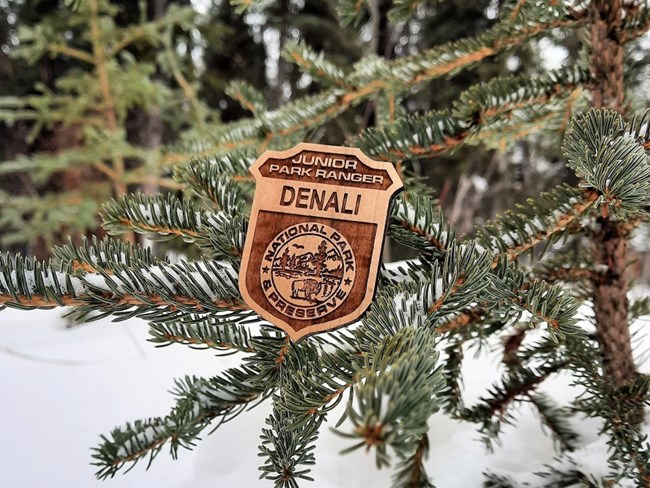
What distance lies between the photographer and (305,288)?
1.72ft

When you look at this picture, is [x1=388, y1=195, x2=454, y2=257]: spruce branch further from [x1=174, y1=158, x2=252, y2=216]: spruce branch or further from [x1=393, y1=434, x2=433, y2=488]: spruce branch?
[x1=393, y1=434, x2=433, y2=488]: spruce branch

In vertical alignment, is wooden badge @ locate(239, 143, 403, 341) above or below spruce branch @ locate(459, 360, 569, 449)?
above

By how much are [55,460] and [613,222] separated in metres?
1.26

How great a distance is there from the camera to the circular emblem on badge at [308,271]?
Result: 52 centimetres

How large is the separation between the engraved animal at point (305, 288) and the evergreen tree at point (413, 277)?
0.06 meters

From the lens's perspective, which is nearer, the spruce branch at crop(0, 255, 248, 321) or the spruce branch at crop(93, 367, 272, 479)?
the spruce branch at crop(0, 255, 248, 321)

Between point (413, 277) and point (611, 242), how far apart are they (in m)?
0.46

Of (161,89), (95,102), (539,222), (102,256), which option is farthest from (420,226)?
(95,102)

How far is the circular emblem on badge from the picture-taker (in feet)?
1.69

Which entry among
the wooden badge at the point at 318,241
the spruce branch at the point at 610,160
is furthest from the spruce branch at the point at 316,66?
the spruce branch at the point at 610,160

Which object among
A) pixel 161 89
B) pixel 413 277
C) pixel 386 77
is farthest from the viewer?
pixel 161 89

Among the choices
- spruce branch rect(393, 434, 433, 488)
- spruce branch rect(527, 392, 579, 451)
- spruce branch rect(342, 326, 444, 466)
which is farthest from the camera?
spruce branch rect(527, 392, 579, 451)

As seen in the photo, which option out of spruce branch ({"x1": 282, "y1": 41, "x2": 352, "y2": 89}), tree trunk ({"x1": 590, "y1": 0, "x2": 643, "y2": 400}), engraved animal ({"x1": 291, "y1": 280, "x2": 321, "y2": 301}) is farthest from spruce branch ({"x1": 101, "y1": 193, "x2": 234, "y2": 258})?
tree trunk ({"x1": 590, "y1": 0, "x2": 643, "y2": 400})

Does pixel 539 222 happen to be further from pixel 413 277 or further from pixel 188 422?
pixel 188 422
